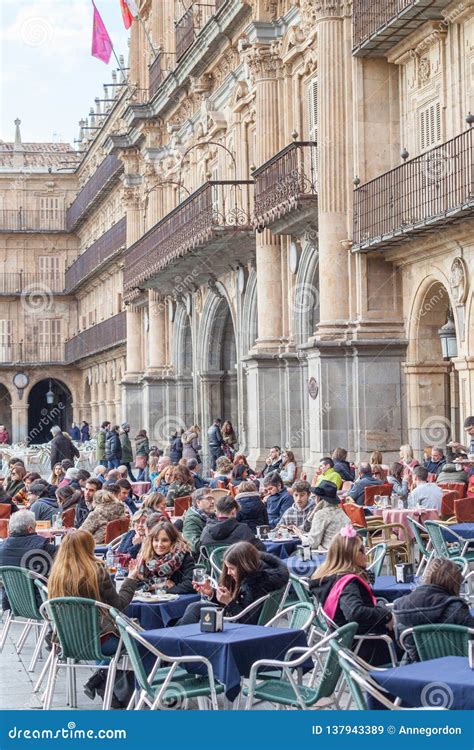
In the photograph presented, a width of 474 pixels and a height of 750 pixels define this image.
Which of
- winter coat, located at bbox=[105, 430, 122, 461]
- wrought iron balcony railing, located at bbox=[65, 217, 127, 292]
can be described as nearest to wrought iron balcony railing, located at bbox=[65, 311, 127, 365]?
wrought iron balcony railing, located at bbox=[65, 217, 127, 292]

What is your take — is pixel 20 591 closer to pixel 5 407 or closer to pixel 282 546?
pixel 282 546

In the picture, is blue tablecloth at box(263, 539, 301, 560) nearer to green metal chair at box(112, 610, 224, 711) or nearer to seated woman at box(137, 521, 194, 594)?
seated woman at box(137, 521, 194, 594)

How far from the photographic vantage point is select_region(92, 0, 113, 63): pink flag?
35713 mm

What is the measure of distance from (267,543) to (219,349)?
20.1 m

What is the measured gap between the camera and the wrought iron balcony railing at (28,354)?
63969mm

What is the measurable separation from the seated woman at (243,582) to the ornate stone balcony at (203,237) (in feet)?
57.0

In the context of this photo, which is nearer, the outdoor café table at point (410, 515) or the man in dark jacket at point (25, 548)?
the man in dark jacket at point (25, 548)

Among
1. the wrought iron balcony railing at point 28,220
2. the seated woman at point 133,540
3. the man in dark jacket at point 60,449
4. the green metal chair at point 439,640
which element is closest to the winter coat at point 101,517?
the seated woman at point 133,540

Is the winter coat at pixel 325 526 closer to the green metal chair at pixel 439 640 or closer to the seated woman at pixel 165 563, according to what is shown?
the seated woman at pixel 165 563

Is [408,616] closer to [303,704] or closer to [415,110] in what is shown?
[303,704]

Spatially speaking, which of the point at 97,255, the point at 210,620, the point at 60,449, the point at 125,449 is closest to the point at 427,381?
the point at 60,449

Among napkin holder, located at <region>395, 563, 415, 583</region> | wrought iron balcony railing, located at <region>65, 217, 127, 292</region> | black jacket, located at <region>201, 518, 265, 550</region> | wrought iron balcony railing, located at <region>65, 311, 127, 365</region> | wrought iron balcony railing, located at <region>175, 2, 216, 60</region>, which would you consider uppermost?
wrought iron balcony railing, located at <region>175, 2, 216, 60</region>

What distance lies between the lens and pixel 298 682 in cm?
791

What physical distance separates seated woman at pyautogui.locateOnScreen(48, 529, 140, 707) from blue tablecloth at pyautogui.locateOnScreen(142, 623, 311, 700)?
0.82 m
